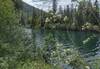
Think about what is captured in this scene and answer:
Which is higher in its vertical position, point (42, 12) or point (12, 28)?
point (12, 28)

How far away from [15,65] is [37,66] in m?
1.06

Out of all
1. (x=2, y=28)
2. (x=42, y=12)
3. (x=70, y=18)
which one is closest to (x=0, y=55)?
(x=2, y=28)

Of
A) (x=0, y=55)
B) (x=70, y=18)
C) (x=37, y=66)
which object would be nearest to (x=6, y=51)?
(x=0, y=55)

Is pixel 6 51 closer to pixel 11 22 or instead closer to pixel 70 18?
pixel 11 22

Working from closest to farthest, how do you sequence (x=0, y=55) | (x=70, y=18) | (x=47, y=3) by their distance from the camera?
1. (x=0, y=55)
2. (x=70, y=18)
3. (x=47, y=3)

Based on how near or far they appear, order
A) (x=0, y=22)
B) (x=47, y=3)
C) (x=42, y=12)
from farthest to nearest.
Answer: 1. (x=47, y=3)
2. (x=42, y=12)
3. (x=0, y=22)

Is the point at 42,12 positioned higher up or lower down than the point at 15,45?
lower down

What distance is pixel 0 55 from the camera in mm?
13430

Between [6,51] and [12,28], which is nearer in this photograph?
[6,51]

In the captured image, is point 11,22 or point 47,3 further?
point 47,3

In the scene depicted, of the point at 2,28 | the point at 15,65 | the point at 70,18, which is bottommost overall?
the point at 70,18

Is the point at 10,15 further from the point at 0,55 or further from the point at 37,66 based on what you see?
the point at 37,66

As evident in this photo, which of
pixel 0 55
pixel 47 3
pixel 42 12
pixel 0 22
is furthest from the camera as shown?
pixel 47 3

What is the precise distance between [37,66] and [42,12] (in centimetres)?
7952
